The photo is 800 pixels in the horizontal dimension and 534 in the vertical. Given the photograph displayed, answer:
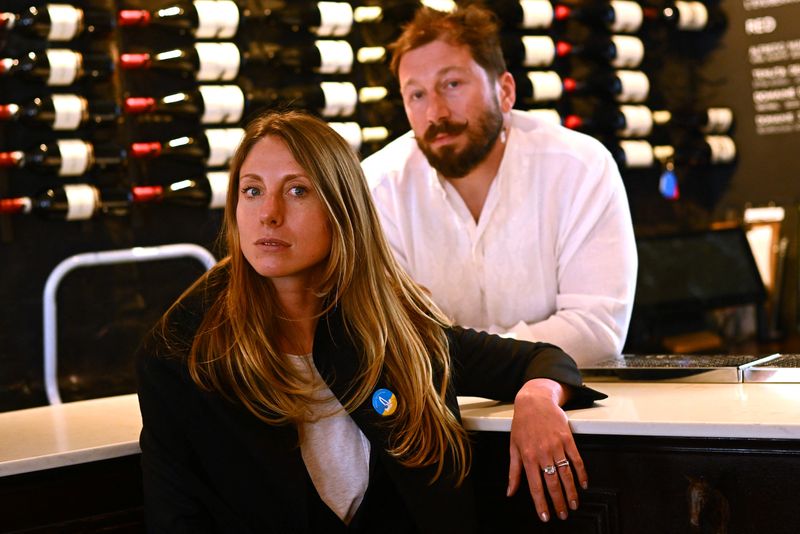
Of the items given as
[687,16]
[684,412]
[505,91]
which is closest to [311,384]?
[684,412]

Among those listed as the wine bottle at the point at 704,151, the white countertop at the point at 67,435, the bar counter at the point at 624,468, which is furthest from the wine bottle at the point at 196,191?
the wine bottle at the point at 704,151

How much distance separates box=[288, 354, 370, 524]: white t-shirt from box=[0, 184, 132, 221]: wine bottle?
69.5 inches

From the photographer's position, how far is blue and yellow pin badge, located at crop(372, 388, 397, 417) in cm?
209

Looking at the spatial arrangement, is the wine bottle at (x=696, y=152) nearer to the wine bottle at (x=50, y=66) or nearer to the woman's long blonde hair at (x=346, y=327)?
the wine bottle at (x=50, y=66)

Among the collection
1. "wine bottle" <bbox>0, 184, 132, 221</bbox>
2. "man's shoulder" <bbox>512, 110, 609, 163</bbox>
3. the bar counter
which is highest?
"man's shoulder" <bbox>512, 110, 609, 163</bbox>

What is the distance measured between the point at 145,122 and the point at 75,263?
57cm

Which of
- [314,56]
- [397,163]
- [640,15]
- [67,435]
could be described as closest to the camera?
[67,435]

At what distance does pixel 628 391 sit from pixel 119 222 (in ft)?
6.84

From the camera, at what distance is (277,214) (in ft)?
6.79

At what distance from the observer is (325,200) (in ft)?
6.89

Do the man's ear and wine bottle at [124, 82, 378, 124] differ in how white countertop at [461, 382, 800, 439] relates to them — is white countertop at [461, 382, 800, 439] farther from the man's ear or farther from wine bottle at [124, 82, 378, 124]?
wine bottle at [124, 82, 378, 124]

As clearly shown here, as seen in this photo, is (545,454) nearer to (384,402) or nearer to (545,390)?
(545,390)

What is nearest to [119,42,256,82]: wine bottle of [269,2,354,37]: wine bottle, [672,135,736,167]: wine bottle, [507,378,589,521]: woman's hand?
[269,2,354,37]: wine bottle

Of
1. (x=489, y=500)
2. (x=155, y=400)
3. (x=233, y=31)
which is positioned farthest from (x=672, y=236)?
(x=155, y=400)
